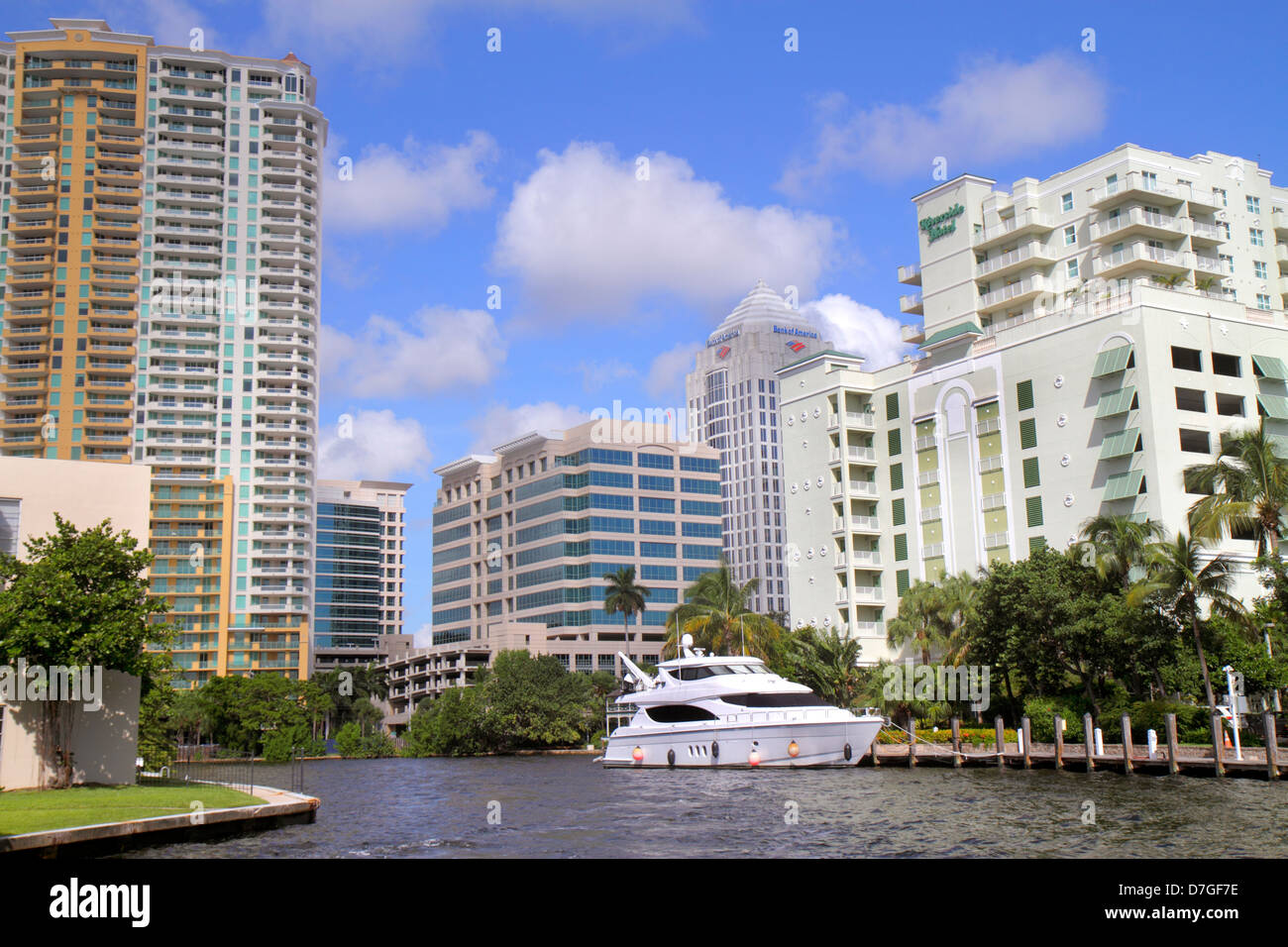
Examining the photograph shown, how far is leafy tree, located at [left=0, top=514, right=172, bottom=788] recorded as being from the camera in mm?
33031

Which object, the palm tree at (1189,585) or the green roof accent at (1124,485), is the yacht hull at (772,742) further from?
the green roof accent at (1124,485)

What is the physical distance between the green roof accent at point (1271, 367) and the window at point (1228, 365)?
1.01 meters

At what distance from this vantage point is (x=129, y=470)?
39.9 meters

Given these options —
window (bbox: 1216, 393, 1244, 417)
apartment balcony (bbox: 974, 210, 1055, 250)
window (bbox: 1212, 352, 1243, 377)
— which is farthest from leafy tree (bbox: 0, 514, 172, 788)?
apartment balcony (bbox: 974, 210, 1055, 250)

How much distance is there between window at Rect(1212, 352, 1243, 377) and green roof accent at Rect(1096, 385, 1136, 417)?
7489 mm

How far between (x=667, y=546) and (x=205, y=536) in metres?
61.9

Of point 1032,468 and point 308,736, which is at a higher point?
point 1032,468

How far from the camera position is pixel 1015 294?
92125 millimetres

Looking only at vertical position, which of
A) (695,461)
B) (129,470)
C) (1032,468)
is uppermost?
(695,461)

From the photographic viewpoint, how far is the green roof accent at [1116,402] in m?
73.6

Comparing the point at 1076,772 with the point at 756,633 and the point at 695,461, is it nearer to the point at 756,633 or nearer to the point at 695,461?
the point at 756,633

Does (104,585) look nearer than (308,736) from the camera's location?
Yes
